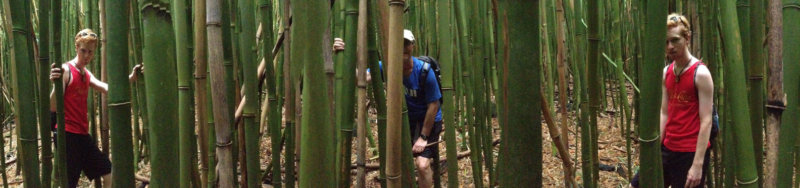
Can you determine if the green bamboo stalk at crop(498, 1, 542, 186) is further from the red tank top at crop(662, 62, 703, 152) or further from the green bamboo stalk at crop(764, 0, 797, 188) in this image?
the red tank top at crop(662, 62, 703, 152)

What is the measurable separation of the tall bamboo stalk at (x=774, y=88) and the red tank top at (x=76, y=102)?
1.96 meters

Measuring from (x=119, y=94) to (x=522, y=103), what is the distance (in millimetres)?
326

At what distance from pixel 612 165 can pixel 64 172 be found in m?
2.55

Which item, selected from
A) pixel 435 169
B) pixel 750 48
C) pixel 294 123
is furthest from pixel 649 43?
pixel 435 169

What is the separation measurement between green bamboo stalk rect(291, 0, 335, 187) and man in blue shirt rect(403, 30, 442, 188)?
4.56ft

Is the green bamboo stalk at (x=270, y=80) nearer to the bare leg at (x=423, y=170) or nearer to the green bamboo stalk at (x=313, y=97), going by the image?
the green bamboo stalk at (x=313, y=97)

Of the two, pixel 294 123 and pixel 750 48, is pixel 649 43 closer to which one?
pixel 750 48

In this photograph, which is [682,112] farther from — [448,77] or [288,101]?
[288,101]

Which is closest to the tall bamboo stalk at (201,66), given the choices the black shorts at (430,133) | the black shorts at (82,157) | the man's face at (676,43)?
the man's face at (676,43)

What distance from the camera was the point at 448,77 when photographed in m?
0.94

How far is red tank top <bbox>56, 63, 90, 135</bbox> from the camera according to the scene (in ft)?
6.10

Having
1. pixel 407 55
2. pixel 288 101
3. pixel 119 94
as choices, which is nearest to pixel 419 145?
pixel 407 55

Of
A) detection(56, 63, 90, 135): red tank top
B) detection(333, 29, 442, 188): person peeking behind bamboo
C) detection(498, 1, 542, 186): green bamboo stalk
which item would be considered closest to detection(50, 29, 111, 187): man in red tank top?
detection(56, 63, 90, 135): red tank top

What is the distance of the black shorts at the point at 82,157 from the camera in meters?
1.94
